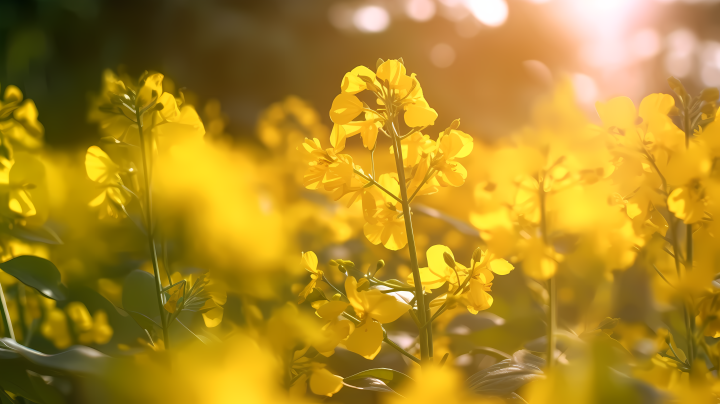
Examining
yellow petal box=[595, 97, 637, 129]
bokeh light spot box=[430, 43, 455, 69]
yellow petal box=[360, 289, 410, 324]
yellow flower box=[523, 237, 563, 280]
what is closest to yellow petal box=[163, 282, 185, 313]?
yellow petal box=[360, 289, 410, 324]

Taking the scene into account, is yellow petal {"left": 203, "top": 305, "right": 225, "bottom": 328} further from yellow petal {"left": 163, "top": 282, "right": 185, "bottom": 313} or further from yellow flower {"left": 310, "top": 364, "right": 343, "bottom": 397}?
yellow flower {"left": 310, "top": 364, "right": 343, "bottom": 397}

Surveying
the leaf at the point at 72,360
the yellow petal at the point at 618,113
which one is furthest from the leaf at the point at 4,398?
the yellow petal at the point at 618,113

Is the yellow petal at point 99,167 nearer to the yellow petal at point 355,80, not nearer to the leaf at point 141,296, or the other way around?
the leaf at point 141,296

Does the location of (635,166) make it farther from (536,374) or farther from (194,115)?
(194,115)

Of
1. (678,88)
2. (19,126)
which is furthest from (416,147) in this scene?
(19,126)

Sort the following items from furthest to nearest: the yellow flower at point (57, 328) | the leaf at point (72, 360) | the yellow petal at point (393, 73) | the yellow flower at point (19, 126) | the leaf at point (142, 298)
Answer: the yellow flower at point (57, 328) → the yellow flower at point (19, 126) → the leaf at point (142, 298) → the yellow petal at point (393, 73) → the leaf at point (72, 360)

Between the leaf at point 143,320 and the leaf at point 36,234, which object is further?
the leaf at point 36,234

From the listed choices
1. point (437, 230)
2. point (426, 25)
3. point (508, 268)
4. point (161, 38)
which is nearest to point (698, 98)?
point (508, 268)
